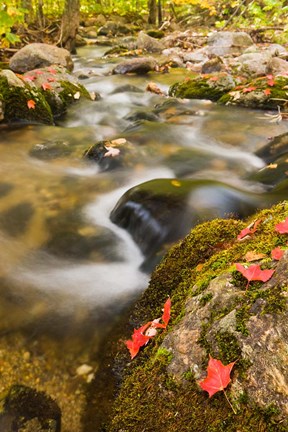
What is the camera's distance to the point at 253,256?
184cm

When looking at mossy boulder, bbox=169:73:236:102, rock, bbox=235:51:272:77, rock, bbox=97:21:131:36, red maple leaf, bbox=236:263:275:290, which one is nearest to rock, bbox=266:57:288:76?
rock, bbox=235:51:272:77

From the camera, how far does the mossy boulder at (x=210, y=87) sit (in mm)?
8062

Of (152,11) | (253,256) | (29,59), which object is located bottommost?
(29,59)

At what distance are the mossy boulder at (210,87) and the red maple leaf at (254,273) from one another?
705 centimetres

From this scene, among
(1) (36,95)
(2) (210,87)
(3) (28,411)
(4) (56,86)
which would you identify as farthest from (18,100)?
(3) (28,411)

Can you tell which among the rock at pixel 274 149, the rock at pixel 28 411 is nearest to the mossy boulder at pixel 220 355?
the rock at pixel 28 411

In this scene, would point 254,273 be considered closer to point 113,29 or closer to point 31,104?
point 31,104

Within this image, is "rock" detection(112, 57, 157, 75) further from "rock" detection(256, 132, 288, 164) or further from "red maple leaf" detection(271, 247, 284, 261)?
"red maple leaf" detection(271, 247, 284, 261)

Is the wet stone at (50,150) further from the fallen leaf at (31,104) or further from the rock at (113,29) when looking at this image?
the rock at (113,29)

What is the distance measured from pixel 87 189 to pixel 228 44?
480 inches

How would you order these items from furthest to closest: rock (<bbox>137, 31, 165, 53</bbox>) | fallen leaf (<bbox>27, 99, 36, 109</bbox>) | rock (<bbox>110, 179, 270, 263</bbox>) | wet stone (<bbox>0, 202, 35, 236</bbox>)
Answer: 1. rock (<bbox>137, 31, 165, 53</bbox>)
2. fallen leaf (<bbox>27, 99, 36, 109</bbox>)
3. wet stone (<bbox>0, 202, 35, 236</bbox>)
4. rock (<bbox>110, 179, 270, 263</bbox>)

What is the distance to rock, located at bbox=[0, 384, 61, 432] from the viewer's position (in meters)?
1.83

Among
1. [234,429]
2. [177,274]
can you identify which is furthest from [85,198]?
[234,429]

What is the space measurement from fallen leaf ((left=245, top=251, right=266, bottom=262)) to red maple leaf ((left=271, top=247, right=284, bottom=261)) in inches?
3.3
